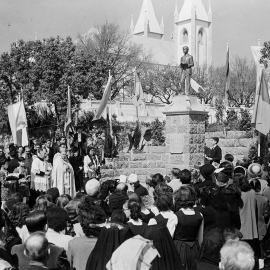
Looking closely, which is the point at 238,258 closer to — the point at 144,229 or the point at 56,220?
the point at 144,229

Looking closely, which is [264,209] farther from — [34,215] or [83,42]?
[83,42]

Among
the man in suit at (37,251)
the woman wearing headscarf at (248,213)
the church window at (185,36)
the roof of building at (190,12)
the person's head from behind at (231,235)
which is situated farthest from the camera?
the roof of building at (190,12)

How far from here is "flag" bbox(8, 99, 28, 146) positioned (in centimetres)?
1409

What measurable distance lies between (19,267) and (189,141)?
416 inches

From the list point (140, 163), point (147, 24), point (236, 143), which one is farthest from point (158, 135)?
point (147, 24)

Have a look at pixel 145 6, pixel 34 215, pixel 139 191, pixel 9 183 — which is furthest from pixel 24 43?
pixel 145 6

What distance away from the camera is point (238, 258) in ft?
10.7

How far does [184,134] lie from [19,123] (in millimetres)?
5114

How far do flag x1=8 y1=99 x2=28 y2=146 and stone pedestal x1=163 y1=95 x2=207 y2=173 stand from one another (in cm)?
446

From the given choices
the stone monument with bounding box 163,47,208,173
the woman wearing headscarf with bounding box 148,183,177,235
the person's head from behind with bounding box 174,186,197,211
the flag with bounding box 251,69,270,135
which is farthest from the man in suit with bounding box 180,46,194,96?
the woman wearing headscarf with bounding box 148,183,177,235

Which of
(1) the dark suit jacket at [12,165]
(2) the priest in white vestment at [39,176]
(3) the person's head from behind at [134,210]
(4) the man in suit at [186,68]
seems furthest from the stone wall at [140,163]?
(3) the person's head from behind at [134,210]

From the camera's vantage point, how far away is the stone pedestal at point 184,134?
1445 cm

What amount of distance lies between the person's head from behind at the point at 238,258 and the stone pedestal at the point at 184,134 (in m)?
11.0

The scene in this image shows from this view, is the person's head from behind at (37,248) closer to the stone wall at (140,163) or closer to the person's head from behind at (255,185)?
the person's head from behind at (255,185)
